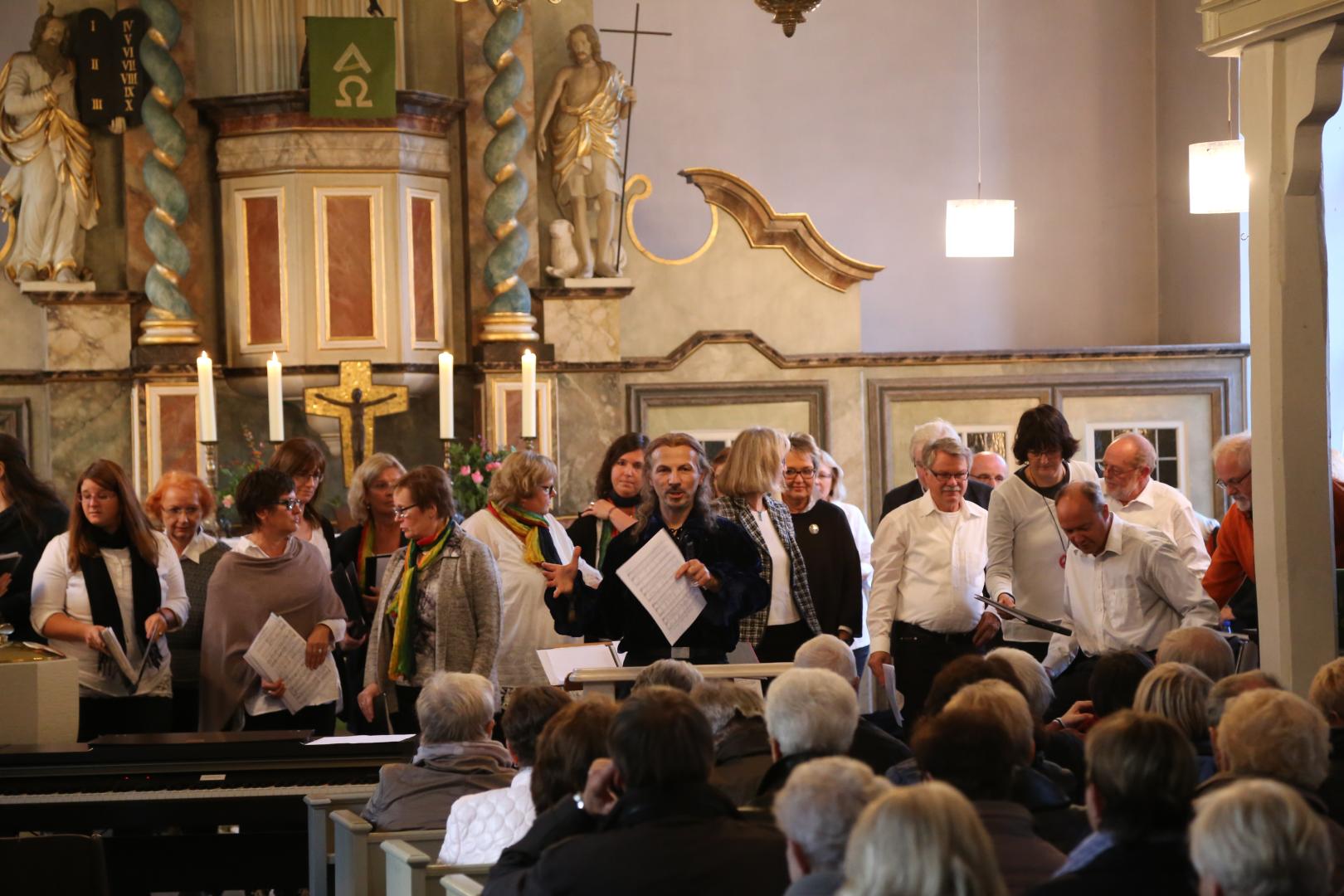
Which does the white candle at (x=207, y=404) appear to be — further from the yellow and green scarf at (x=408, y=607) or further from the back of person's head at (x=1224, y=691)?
the back of person's head at (x=1224, y=691)

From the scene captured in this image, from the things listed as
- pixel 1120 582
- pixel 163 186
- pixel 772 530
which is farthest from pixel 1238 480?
pixel 163 186

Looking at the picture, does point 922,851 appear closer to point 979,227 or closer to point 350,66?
point 350,66

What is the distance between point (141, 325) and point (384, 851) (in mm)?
6934

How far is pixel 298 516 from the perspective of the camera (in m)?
6.33

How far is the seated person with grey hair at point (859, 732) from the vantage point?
13.9ft

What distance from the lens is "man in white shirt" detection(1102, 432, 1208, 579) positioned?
6.88 m

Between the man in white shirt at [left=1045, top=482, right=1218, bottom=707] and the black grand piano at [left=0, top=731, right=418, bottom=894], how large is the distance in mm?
2097

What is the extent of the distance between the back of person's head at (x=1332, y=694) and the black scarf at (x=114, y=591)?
375 cm

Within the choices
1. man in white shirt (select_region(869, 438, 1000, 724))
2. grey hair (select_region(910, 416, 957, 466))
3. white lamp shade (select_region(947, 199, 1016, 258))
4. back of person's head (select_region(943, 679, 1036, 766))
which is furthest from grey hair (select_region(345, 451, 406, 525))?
white lamp shade (select_region(947, 199, 1016, 258))

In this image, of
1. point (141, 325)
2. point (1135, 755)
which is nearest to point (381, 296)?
point (141, 325)

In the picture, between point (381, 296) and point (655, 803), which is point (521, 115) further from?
point (655, 803)

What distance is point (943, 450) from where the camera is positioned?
6.58 meters

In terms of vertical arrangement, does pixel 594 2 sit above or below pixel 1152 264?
above

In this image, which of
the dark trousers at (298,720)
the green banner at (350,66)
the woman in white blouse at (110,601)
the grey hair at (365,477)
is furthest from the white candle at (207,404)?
the dark trousers at (298,720)
